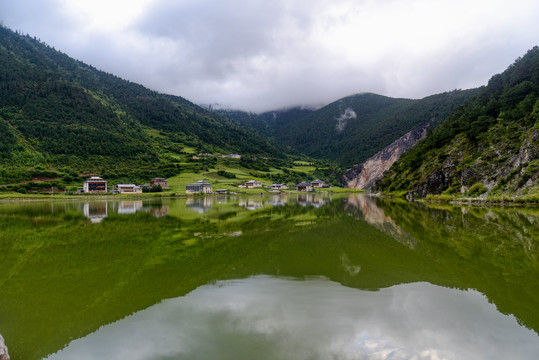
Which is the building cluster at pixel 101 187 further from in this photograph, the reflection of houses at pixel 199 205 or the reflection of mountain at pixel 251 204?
the reflection of mountain at pixel 251 204

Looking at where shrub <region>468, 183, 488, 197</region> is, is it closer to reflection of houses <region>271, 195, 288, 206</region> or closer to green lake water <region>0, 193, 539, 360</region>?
reflection of houses <region>271, 195, 288, 206</region>

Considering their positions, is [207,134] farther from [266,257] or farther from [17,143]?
[266,257]

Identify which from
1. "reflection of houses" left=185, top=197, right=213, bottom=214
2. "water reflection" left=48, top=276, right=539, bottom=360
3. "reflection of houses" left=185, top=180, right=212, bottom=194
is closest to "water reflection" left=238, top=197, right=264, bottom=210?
"reflection of houses" left=185, top=197, right=213, bottom=214

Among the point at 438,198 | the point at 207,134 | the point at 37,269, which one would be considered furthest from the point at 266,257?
the point at 207,134

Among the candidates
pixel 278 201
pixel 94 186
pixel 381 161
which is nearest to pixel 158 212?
pixel 278 201

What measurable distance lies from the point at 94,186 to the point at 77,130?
151 ft

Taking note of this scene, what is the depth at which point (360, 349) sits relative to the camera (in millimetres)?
5223

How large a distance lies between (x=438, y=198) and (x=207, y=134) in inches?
6206

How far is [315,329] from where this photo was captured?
6.00 meters

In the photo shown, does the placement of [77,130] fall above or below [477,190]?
above

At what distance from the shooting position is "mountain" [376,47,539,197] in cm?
4184

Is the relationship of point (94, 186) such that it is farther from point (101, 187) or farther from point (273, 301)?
point (273, 301)

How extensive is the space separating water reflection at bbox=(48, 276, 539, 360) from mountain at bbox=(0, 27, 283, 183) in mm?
85609

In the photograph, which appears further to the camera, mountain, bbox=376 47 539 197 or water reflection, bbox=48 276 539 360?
mountain, bbox=376 47 539 197
